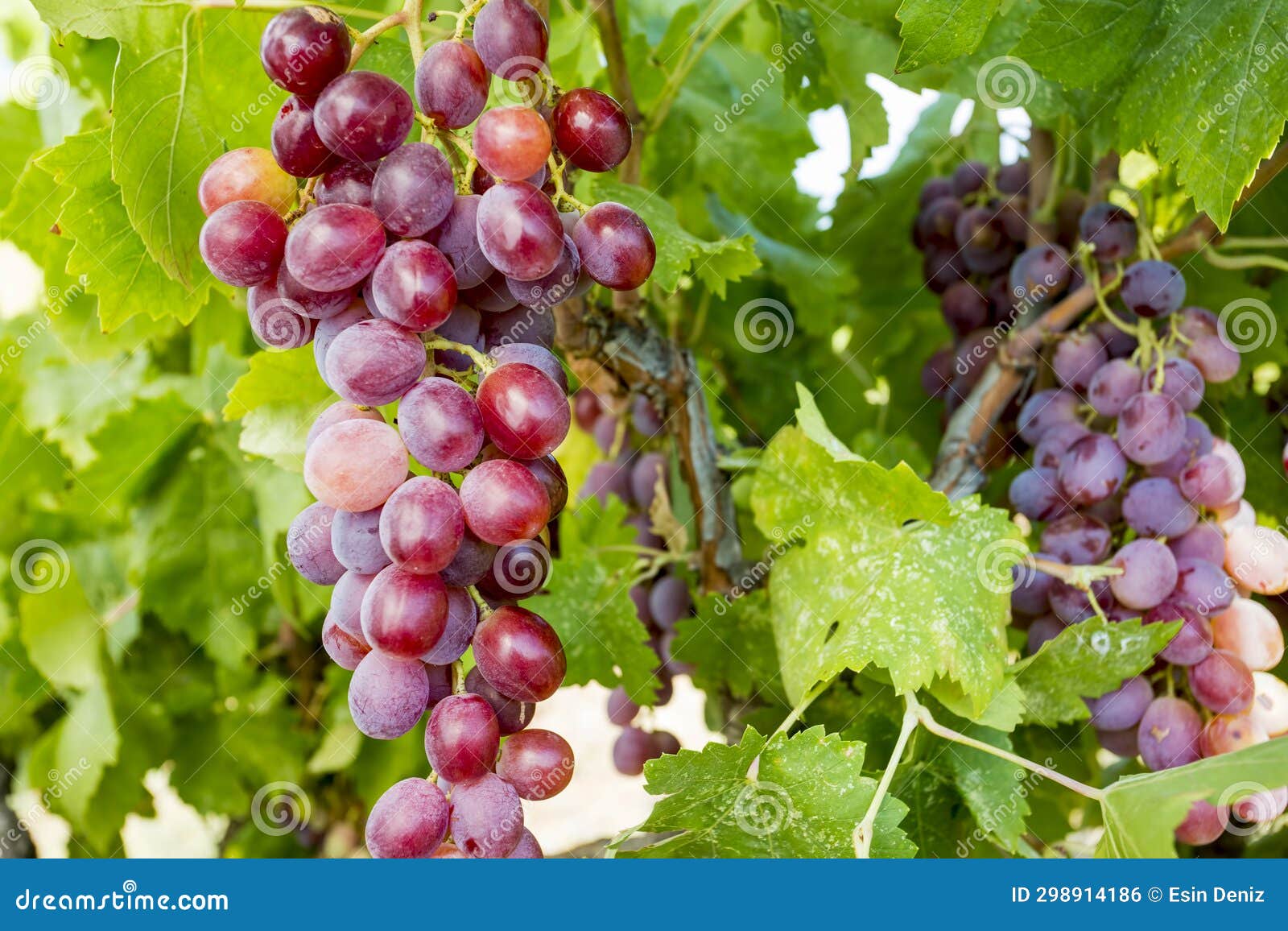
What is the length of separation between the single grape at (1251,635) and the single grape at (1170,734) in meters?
0.05

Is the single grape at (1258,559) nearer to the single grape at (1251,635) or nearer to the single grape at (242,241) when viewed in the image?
the single grape at (1251,635)

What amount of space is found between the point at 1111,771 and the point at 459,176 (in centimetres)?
79

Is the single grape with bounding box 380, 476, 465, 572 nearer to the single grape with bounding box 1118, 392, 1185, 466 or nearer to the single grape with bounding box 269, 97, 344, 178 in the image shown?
the single grape with bounding box 269, 97, 344, 178

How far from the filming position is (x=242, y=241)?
44cm

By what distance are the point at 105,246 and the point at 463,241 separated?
266mm

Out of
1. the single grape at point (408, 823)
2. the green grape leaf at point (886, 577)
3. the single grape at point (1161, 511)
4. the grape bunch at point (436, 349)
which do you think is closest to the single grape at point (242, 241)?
the grape bunch at point (436, 349)

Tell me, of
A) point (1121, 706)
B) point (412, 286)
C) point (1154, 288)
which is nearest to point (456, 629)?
point (412, 286)

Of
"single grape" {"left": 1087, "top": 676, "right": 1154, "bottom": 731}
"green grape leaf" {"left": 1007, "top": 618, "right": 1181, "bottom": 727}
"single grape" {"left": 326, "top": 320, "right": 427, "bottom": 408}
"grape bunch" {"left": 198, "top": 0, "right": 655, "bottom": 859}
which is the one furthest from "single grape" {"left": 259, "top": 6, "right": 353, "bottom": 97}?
"single grape" {"left": 1087, "top": 676, "right": 1154, "bottom": 731}

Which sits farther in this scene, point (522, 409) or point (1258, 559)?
point (1258, 559)

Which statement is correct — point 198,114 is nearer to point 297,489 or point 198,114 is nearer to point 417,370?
point 417,370

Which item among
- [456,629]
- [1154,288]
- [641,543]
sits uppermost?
[1154,288]

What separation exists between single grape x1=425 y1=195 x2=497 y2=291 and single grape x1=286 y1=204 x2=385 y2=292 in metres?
0.03

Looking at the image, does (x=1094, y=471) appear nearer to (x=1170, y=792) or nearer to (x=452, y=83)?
(x=1170, y=792)

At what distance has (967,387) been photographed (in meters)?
0.92
